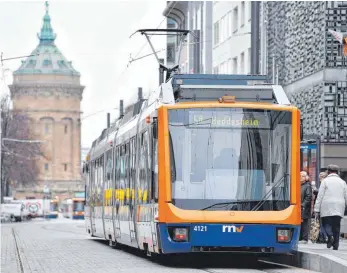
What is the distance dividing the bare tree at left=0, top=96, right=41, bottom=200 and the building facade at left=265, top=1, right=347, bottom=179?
2351 inches

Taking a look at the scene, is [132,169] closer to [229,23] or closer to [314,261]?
[314,261]

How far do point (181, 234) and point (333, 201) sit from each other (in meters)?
3.24

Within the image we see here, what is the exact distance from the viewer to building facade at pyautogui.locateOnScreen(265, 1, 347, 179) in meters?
45.0

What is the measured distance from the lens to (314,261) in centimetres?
2100

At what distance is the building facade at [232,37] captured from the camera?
59.5 meters

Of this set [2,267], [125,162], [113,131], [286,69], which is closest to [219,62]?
[286,69]

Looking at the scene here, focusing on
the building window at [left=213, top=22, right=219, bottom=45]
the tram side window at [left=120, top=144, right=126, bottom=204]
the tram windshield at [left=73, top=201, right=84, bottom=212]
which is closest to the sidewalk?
the tram side window at [left=120, top=144, right=126, bottom=204]

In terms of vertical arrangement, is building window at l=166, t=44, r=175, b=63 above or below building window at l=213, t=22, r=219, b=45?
above

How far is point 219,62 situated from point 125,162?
40.7 metres

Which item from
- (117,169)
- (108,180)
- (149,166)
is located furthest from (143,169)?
(108,180)

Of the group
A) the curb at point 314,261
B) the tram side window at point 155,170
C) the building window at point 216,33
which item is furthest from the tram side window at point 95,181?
the building window at point 216,33

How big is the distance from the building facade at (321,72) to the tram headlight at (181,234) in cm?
2333

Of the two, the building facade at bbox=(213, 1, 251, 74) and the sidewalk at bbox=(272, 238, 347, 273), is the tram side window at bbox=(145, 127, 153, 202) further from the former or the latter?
the building facade at bbox=(213, 1, 251, 74)

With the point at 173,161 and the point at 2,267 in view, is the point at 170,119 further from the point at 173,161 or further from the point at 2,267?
the point at 2,267
